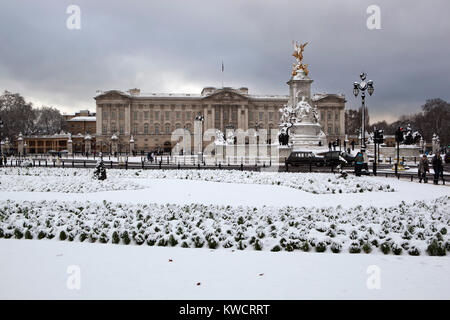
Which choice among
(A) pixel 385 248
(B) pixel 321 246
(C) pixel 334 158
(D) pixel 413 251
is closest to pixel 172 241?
(B) pixel 321 246

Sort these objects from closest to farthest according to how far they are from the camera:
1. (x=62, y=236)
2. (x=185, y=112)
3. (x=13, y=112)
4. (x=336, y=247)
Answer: (x=336, y=247) → (x=62, y=236) → (x=13, y=112) → (x=185, y=112)

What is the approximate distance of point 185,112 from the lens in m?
112

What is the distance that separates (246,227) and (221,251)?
1.31 metres

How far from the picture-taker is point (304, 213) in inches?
350

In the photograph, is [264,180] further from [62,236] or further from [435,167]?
[62,236]

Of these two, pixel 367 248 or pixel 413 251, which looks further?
pixel 367 248

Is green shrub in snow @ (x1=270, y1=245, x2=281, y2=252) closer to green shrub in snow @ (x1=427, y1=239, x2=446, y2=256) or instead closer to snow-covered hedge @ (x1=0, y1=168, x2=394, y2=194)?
green shrub in snow @ (x1=427, y1=239, x2=446, y2=256)

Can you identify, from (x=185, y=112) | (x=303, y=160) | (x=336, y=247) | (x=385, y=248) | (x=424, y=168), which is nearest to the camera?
(x=385, y=248)

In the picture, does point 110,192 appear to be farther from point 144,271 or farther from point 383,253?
point 383,253

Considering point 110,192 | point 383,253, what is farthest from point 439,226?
point 110,192

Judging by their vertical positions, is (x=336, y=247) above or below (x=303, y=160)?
below

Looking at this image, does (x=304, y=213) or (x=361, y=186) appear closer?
(x=304, y=213)
